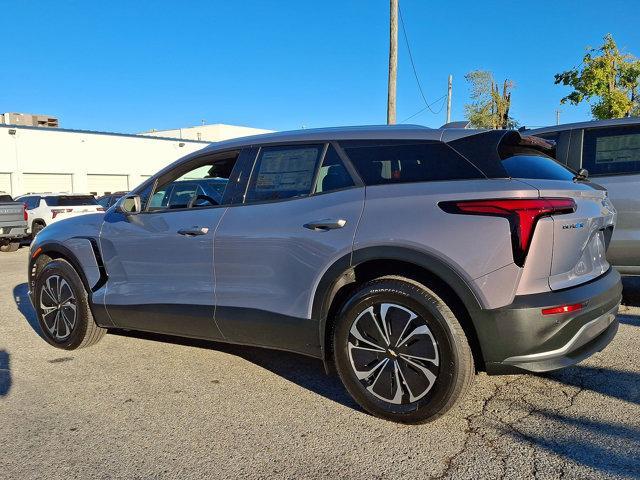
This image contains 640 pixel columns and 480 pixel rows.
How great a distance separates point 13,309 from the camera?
657 centimetres

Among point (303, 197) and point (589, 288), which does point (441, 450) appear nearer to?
point (589, 288)

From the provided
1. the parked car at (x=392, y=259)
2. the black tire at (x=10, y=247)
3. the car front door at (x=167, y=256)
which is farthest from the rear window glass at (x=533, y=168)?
the black tire at (x=10, y=247)

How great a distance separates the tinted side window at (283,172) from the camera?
3.55 m

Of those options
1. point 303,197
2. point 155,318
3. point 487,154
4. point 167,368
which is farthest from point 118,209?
point 487,154

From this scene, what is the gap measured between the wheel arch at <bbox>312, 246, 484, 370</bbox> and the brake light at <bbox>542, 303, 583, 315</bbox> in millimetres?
345

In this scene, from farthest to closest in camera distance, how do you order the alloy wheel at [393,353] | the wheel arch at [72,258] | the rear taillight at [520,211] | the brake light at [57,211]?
the brake light at [57,211], the wheel arch at [72,258], the alloy wheel at [393,353], the rear taillight at [520,211]

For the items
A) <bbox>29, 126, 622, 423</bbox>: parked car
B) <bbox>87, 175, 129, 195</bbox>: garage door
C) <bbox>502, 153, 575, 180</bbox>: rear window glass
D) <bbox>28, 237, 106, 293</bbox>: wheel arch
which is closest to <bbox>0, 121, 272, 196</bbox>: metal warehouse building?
<bbox>87, 175, 129, 195</bbox>: garage door

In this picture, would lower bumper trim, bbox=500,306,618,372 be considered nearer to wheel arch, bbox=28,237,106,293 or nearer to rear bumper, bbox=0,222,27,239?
wheel arch, bbox=28,237,106,293

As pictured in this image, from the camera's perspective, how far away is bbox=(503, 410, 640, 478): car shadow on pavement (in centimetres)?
264

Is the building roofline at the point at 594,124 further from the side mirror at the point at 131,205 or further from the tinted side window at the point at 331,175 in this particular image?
the side mirror at the point at 131,205

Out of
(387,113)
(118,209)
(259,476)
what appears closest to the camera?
(259,476)

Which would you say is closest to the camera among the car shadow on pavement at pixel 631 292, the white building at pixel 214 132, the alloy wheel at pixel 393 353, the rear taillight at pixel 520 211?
the rear taillight at pixel 520 211

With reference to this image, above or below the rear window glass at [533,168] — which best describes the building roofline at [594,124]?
above

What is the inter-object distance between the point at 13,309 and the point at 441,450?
227 inches
